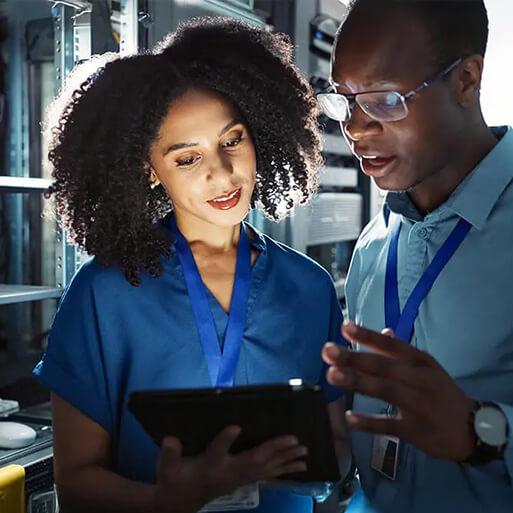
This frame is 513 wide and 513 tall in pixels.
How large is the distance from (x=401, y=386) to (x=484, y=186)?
2.09 ft

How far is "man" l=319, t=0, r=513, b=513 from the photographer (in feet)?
5.02

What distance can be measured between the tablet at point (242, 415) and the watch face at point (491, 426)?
0.82ft

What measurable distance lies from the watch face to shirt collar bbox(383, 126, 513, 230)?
439 millimetres

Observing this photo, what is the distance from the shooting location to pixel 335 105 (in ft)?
5.42

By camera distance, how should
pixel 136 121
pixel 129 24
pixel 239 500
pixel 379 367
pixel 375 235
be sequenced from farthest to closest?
pixel 129 24, pixel 375 235, pixel 136 121, pixel 239 500, pixel 379 367

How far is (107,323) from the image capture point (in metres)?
1.56

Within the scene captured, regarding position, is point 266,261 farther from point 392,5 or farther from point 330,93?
point 392,5

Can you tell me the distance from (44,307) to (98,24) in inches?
51.1

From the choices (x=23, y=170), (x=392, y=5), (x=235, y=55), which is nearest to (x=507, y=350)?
(x=392, y=5)

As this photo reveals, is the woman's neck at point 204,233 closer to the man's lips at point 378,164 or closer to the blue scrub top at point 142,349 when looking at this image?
the blue scrub top at point 142,349

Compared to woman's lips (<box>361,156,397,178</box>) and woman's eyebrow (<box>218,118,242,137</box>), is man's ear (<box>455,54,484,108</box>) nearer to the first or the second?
woman's lips (<box>361,156,397,178</box>)

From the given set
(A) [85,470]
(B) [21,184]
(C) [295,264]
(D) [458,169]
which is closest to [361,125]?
(D) [458,169]

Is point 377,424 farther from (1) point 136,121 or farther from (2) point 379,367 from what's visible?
(1) point 136,121

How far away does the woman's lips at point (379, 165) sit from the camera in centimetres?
162
